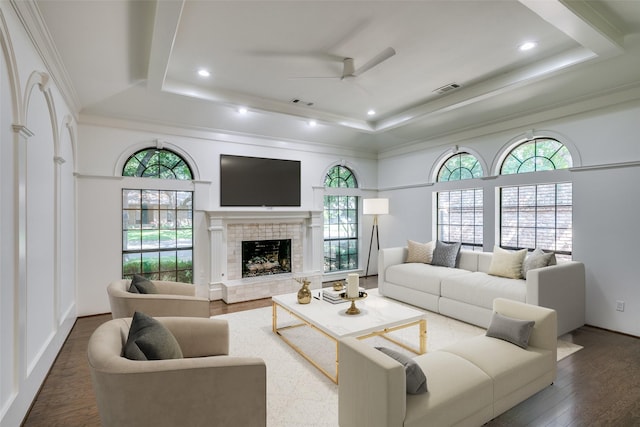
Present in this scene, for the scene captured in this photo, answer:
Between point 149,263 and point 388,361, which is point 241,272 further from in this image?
point 388,361

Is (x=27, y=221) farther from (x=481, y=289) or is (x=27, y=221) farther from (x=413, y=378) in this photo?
(x=481, y=289)

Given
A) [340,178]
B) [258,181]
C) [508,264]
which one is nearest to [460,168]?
[508,264]

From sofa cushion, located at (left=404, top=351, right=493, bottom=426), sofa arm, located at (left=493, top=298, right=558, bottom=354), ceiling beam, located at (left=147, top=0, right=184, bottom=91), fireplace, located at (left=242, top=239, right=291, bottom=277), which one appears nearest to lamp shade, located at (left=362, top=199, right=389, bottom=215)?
fireplace, located at (left=242, top=239, right=291, bottom=277)

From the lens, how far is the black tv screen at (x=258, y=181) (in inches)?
211

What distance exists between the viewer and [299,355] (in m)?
3.14

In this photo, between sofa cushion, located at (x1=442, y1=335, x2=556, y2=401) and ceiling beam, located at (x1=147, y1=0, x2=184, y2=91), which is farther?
ceiling beam, located at (x1=147, y1=0, x2=184, y2=91)

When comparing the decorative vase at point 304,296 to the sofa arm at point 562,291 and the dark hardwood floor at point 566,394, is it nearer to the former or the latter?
the dark hardwood floor at point 566,394

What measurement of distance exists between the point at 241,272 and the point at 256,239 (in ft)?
1.99

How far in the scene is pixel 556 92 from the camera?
4043 mm

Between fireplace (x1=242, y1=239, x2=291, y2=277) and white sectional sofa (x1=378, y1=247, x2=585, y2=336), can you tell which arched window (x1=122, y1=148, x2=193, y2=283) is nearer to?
fireplace (x1=242, y1=239, x2=291, y2=277)

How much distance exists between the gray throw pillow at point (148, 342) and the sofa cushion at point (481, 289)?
3423 millimetres

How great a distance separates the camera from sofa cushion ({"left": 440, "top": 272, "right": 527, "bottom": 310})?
3660mm

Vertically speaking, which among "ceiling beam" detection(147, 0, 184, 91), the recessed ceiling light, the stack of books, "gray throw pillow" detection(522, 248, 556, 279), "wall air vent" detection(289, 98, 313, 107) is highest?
the recessed ceiling light

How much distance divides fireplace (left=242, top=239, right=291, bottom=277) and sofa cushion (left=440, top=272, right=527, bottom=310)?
2786 mm
